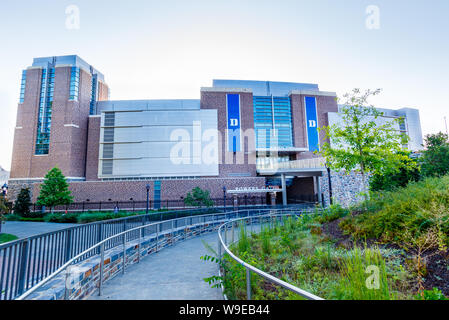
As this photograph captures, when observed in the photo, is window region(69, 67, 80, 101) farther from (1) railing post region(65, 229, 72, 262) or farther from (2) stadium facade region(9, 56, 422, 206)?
(1) railing post region(65, 229, 72, 262)

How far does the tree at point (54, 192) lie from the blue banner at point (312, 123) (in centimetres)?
3905

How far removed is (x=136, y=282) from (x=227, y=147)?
114ft

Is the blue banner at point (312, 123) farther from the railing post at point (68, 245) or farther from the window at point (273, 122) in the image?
the railing post at point (68, 245)

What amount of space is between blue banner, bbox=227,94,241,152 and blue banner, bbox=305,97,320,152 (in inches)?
531

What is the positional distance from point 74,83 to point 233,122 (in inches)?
1112

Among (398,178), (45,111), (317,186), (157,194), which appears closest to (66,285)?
(398,178)

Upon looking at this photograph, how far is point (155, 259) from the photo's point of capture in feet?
25.5

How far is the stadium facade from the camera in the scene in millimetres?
37812

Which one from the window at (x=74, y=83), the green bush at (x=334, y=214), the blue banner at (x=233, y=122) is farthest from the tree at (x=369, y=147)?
the window at (x=74, y=83)

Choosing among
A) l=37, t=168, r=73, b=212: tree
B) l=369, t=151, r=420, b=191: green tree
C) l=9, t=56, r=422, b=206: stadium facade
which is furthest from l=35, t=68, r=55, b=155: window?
l=369, t=151, r=420, b=191: green tree

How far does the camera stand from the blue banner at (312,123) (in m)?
43.8
